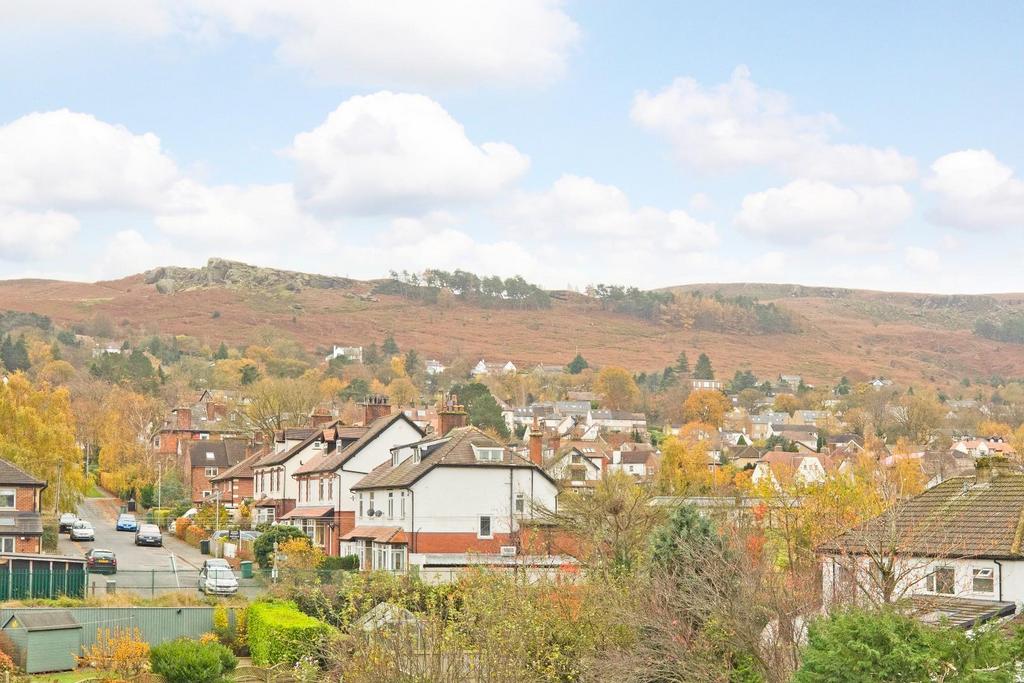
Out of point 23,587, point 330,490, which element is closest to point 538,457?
point 330,490

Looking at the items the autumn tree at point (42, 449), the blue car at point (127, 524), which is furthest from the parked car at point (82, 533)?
the blue car at point (127, 524)

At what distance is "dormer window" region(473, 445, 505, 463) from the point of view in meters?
61.9

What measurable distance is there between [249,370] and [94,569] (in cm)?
13902

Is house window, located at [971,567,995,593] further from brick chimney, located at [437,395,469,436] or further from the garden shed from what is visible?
brick chimney, located at [437,395,469,436]

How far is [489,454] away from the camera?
62094 millimetres

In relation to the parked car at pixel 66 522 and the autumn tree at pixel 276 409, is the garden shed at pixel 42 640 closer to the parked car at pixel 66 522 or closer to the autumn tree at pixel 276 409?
the parked car at pixel 66 522

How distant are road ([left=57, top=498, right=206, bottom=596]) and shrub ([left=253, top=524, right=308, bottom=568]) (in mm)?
3091

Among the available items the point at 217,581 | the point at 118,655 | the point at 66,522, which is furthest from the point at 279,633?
the point at 66,522

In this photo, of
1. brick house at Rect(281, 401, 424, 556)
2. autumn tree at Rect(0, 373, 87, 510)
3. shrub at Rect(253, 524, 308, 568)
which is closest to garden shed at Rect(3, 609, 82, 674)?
shrub at Rect(253, 524, 308, 568)

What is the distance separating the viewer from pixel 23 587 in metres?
52.1

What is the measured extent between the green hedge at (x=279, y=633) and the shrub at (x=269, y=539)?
1881 centimetres

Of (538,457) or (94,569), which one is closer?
(94,569)

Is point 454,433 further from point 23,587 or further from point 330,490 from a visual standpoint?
point 23,587

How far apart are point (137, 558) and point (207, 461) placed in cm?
3732
